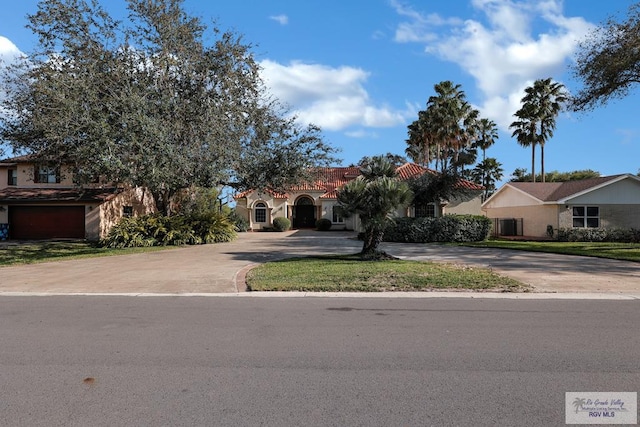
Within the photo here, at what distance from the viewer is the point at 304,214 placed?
144ft

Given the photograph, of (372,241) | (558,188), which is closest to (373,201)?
(372,241)

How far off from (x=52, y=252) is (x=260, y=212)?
2225cm

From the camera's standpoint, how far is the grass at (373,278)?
1059cm

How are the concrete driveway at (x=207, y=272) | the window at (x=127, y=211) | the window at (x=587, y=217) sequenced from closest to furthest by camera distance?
1. the concrete driveway at (x=207, y=272)
2. the window at (x=587, y=217)
3. the window at (x=127, y=211)

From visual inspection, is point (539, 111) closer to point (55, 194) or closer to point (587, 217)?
point (587, 217)

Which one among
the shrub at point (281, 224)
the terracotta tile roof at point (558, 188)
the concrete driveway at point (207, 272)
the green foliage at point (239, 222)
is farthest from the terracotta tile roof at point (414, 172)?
the green foliage at point (239, 222)

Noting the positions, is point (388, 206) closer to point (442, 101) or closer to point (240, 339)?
point (240, 339)

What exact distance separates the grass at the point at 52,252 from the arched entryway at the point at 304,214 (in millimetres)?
21236

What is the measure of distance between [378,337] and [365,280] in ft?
16.6

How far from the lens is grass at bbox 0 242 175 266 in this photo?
18438 mm

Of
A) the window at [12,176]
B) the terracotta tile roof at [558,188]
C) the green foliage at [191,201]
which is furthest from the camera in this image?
the window at [12,176]

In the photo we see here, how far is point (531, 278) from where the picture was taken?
1200 centimetres

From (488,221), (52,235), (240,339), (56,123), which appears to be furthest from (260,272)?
(52,235)

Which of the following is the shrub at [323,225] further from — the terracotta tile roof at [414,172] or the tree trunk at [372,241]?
the tree trunk at [372,241]
